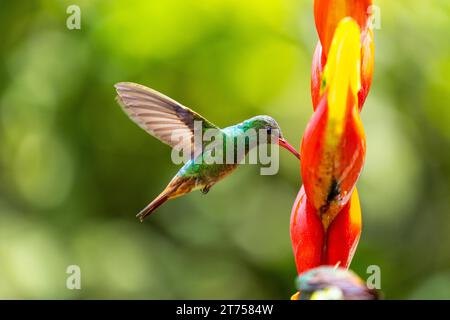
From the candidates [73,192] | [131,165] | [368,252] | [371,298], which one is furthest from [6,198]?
[371,298]

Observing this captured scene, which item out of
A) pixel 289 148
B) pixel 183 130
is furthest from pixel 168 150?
pixel 289 148

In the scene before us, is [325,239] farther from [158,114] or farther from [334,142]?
[158,114]

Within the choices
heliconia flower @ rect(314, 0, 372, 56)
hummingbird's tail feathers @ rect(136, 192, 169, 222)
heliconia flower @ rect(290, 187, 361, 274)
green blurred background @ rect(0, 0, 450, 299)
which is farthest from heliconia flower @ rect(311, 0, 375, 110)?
green blurred background @ rect(0, 0, 450, 299)

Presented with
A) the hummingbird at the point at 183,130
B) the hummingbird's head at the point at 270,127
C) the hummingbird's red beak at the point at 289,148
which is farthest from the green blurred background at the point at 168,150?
the hummingbird's red beak at the point at 289,148

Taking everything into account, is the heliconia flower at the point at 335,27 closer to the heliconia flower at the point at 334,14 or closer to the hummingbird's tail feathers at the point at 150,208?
the heliconia flower at the point at 334,14

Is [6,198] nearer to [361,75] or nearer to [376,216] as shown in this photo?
[376,216]

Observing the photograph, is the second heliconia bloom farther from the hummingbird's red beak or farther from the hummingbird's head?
→ the hummingbird's head
